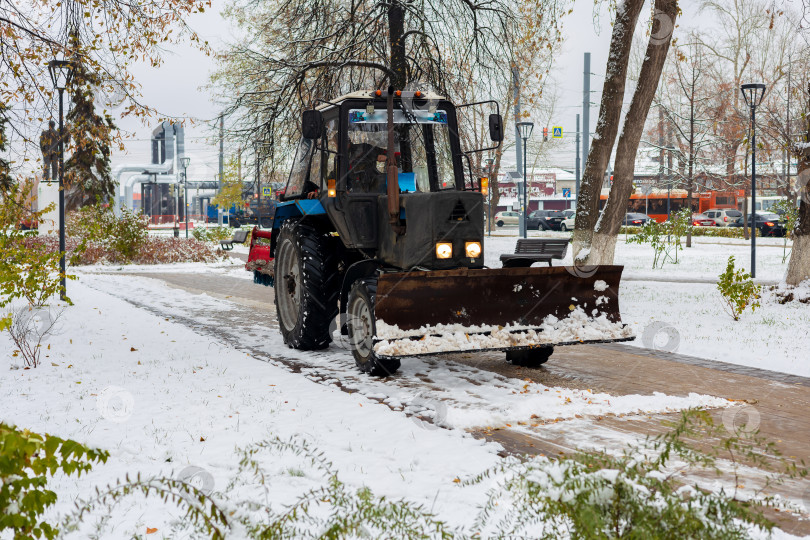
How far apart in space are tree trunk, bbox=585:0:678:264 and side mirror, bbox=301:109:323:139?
608cm

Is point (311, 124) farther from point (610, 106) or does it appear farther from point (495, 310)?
point (610, 106)

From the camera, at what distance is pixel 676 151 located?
30.5 m

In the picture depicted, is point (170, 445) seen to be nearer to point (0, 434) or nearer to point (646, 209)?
point (0, 434)

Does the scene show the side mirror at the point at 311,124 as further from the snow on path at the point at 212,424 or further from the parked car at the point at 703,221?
the parked car at the point at 703,221

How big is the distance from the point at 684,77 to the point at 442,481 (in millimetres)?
28899

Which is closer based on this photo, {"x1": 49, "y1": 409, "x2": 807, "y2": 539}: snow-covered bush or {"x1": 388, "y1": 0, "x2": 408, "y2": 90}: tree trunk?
{"x1": 49, "y1": 409, "x2": 807, "y2": 539}: snow-covered bush

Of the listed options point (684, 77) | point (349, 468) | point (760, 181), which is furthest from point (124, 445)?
point (760, 181)

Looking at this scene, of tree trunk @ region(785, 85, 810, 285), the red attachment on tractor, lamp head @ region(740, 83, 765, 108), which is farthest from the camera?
lamp head @ region(740, 83, 765, 108)

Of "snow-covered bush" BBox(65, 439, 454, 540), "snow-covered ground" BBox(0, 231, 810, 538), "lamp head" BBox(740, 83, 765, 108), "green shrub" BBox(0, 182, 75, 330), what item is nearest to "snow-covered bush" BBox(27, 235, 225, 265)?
"snow-covered ground" BBox(0, 231, 810, 538)

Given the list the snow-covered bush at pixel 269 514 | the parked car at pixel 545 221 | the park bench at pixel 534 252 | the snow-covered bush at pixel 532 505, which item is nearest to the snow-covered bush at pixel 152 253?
the park bench at pixel 534 252

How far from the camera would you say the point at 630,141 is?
11906mm

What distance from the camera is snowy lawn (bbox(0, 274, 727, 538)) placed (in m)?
3.98

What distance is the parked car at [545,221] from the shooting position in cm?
5125

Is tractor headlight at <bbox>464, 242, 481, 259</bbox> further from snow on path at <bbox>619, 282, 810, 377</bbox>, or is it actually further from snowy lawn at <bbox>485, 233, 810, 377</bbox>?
snow on path at <bbox>619, 282, 810, 377</bbox>
